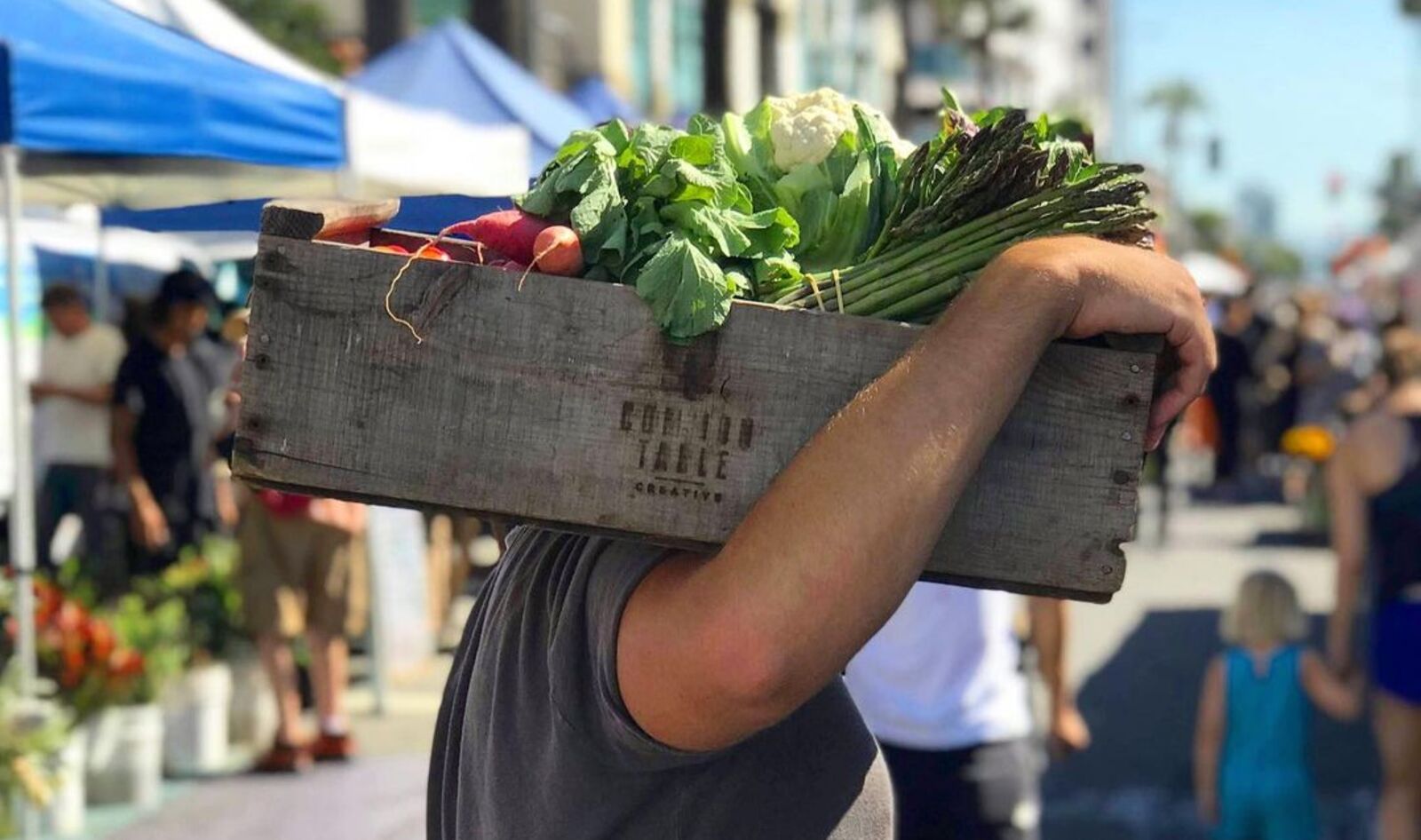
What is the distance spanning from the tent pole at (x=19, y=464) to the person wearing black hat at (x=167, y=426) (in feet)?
10.9

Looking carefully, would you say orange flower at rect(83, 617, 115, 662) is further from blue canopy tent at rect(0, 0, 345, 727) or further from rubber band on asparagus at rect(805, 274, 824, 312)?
rubber band on asparagus at rect(805, 274, 824, 312)

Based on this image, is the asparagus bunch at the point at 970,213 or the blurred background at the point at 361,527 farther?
the blurred background at the point at 361,527

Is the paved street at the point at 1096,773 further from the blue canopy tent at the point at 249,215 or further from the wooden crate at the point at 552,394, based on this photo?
the wooden crate at the point at 552,394

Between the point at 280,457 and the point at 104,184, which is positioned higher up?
the point at 104,184

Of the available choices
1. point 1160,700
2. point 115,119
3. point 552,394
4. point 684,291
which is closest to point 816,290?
point 684,291

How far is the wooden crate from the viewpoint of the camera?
1.83 m

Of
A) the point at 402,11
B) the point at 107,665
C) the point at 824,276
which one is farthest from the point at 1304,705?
the point at 402,11

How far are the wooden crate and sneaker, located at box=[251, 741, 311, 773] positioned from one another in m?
6.36

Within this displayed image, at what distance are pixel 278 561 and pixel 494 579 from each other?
601cm

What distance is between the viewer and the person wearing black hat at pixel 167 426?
366 inches

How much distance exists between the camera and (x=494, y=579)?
2170mm

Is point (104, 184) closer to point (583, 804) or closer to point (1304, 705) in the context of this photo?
point (1304, 705)

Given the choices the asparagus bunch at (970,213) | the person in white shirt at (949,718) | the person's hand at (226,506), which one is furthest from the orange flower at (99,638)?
the asparagus bunch at (970,213)

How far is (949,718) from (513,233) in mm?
2415
